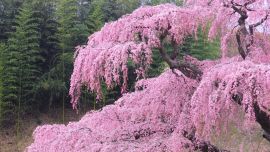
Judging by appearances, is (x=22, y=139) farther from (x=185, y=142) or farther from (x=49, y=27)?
(x=185, y=142)


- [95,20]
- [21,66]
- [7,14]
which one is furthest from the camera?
[7,14]

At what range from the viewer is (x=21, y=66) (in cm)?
1165

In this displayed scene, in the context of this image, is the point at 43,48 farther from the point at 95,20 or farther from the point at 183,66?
the point at 183,66

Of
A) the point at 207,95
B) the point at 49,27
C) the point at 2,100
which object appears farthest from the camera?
the point at 49,27

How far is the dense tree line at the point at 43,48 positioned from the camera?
38.0ft

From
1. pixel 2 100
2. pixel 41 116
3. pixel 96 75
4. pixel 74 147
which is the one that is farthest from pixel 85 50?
pixel 41 116

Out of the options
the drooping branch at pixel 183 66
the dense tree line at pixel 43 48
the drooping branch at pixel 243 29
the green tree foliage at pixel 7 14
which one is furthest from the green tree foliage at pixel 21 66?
the drooping branch at pixel 243 29

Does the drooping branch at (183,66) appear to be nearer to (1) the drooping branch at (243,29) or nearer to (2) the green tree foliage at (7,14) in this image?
(1) the drooping branch at (243,29)

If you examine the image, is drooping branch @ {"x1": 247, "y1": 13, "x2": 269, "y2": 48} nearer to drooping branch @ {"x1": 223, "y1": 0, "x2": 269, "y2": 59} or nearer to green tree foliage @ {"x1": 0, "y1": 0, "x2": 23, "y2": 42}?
drooping branch @ {"x1": 223, "y1": 0, "x2": 269, "y2": 59}

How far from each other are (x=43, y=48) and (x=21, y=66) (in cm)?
137

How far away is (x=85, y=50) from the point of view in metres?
2.88

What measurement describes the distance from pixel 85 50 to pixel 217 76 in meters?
0.91

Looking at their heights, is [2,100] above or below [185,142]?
below

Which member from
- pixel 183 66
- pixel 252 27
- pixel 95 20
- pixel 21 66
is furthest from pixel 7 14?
pixel 252 27
